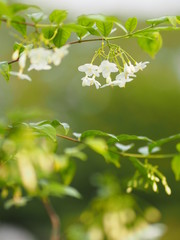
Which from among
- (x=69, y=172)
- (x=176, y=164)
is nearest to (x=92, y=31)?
(x=176, y=164)

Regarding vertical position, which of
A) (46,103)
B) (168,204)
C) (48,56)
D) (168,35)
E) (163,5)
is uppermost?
(48,56)

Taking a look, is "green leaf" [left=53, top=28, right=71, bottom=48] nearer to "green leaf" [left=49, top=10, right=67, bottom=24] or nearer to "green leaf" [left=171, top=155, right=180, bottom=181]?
"green leaf" [left=49, top=10, right=67, bottom=24]

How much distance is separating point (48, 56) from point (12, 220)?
5.82 meters

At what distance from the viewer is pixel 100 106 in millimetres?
7348

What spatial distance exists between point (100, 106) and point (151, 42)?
640 centimetres

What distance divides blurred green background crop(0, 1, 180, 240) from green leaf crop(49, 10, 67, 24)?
522 cm

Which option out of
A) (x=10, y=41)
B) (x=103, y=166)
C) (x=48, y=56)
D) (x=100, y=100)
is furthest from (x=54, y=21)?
(x=10, y=41)

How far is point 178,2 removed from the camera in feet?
26.1

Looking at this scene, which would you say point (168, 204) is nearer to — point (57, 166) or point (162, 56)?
point (162, 56)

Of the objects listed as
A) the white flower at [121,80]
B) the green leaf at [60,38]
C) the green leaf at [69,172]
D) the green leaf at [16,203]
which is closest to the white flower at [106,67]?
the white flower at [121,80]

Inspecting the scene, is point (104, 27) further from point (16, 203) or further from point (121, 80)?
point (16, 203)

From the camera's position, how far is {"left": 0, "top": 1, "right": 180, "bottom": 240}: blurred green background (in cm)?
623

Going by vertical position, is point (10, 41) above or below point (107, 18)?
below

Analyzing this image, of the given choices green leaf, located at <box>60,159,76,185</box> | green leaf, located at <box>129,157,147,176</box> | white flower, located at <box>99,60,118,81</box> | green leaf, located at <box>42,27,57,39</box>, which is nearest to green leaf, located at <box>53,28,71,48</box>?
green leaf, located at <box>42,27,57,39</box>
